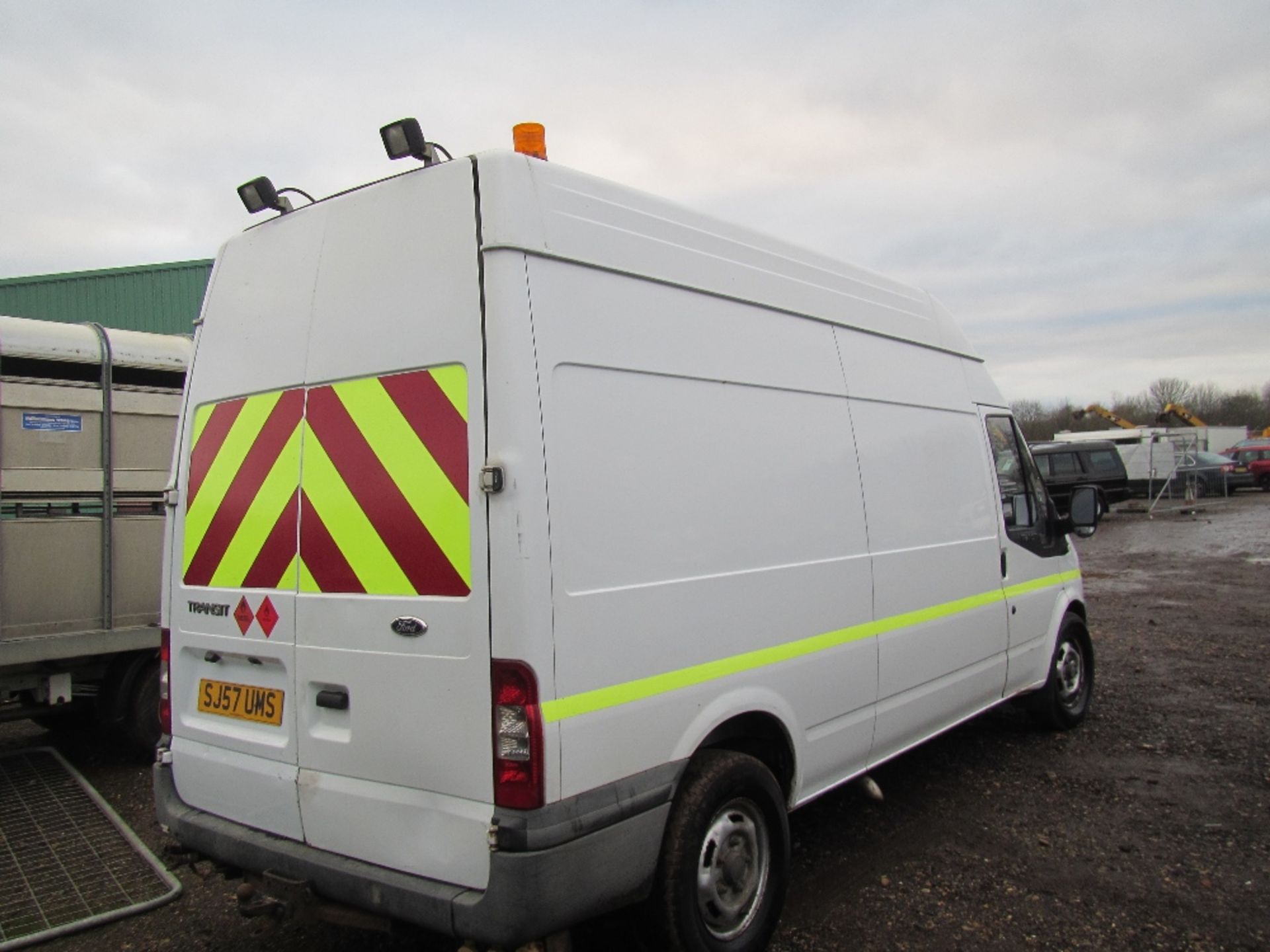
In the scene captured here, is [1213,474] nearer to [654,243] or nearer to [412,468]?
[654,243]

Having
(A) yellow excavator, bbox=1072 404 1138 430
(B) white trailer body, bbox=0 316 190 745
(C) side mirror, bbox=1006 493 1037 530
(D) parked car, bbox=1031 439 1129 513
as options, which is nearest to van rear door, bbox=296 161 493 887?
(B) white trailer body, bbox=0 316 190 745

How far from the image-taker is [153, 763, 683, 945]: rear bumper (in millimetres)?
2451

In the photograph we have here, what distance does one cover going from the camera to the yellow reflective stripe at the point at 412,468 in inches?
104

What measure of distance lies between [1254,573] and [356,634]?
14.9 metres

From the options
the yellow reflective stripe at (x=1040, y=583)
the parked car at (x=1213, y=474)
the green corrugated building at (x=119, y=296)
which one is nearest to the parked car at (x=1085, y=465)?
the parked car at (x=1213, y=474)

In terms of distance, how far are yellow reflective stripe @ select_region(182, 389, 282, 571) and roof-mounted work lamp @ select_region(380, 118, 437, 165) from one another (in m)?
0.92

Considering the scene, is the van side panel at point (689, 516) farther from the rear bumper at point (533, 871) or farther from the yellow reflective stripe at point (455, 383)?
the yellow reflective stripe at point (455, 383)

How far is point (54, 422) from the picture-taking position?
18.2 feet

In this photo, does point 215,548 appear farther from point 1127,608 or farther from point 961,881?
point 1127,608

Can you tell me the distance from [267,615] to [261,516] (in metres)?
0.35

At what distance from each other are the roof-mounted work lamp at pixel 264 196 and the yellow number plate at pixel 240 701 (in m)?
1.70

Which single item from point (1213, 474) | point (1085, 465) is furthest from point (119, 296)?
point (1213, 474)

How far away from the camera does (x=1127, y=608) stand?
36.2 feet

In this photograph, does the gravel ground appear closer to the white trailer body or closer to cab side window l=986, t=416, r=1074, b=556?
the white trailer body
